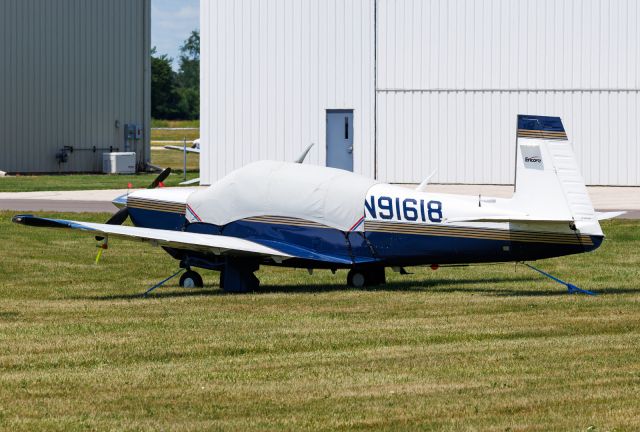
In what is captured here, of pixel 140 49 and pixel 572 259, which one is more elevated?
pixel 140 49

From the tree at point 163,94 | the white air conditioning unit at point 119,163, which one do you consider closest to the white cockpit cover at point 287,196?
the white air conditioning unit at point 119,163

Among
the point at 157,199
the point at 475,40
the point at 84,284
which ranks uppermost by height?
the point at 475,40

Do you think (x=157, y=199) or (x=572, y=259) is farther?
(x=572, y=259)

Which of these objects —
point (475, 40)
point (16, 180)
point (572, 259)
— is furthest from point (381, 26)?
point (572, 259)

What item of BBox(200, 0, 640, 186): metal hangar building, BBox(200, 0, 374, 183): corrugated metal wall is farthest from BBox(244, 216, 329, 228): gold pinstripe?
BBox(200, 0, 374, 183): corrugated metal wall

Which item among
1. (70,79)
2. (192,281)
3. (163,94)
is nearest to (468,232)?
(192,281)

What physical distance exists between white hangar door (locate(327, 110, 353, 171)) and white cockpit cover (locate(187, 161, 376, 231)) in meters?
25.6

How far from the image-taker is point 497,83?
4278 cm

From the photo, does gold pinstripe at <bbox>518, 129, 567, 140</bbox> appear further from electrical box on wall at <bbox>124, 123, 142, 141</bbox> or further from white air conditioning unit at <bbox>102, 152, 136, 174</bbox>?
electrical box on wall at <bbox>124, 123, 142, 141</bbox>

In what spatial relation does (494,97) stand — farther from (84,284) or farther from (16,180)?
(84,284)

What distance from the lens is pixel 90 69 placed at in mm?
59531

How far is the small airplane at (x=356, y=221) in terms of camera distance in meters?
15.9

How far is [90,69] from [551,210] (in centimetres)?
4615

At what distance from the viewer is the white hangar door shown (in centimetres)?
4412
